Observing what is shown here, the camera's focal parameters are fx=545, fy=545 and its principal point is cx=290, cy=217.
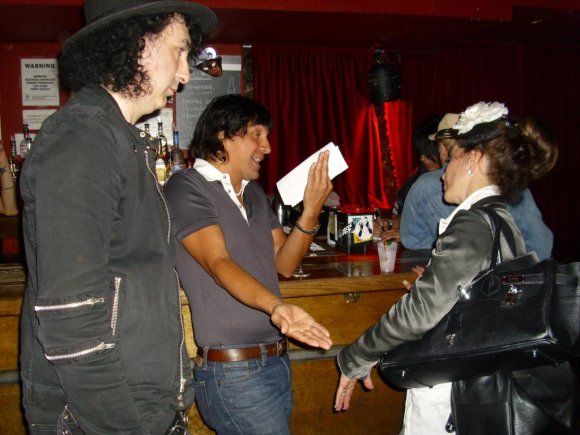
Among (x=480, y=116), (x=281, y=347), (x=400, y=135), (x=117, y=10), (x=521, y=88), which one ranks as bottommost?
(x=281, y=347)

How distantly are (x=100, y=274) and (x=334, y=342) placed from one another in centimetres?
165

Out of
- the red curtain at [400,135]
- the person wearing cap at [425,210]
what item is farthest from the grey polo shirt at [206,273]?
the red curtain at [400,135]

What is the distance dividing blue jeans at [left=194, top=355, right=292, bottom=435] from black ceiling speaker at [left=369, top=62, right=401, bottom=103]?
3835mm

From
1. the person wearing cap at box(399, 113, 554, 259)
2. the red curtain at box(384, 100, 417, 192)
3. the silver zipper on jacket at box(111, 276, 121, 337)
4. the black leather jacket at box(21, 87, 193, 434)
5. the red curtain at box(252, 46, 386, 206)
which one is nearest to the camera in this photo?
the black leather jacket at box(21, 87, 193, 434)

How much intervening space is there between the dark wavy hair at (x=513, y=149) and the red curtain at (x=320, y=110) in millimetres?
4046

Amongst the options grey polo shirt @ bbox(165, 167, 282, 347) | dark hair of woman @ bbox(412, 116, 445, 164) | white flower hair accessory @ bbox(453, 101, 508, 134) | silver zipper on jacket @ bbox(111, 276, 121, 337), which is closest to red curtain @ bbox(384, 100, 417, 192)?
dark hair of woman @ bbox(412, 116, 445, 164)

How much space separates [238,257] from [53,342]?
0.80 metres

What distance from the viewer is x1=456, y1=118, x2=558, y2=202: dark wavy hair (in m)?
1.70

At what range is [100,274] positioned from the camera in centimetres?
98

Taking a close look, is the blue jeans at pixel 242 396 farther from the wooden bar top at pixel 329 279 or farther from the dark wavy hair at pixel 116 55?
the dark wavy hair at pixel 116 55

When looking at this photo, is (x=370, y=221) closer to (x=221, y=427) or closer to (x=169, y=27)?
(x=221, y=427)

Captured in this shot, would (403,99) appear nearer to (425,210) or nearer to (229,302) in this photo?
(425,210)

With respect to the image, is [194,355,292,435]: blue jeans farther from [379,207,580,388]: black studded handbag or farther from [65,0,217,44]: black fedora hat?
[65,0,217,44]: black fedora hat

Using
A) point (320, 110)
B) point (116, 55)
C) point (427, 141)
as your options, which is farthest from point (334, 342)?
point (320, 110)
